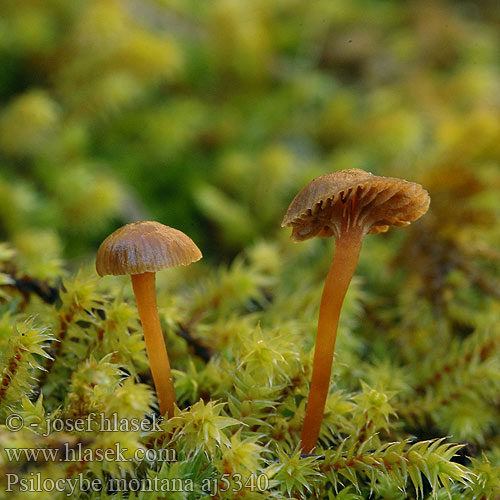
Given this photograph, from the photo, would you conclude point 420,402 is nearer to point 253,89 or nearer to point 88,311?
point 88,311

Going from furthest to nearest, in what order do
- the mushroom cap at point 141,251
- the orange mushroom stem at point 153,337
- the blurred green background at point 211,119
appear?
the blurred green background at point 211,119, the orange mushroom stem at point 153,337, the mushroom cap at point 141,251

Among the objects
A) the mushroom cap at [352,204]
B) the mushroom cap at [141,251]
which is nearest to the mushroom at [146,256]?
the mushroom cap at [141,251]

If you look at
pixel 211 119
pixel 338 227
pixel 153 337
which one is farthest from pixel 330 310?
pixel 211 119

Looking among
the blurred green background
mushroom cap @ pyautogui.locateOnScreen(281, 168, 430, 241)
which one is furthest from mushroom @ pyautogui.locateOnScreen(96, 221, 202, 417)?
the blurred green background

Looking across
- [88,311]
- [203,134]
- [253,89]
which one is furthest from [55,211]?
[253,89]

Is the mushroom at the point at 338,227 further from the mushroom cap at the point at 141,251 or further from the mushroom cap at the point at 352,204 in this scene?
the mushroom cap at the point at 141,251

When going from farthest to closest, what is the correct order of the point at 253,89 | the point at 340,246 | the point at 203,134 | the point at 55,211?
the point at 253,89 → the point at 203,134 → the point at 55,211 → the point at 340,246

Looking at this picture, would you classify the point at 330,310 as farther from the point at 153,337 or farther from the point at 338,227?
the point at 153,337

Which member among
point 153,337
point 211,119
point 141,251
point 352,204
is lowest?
point 153,337
